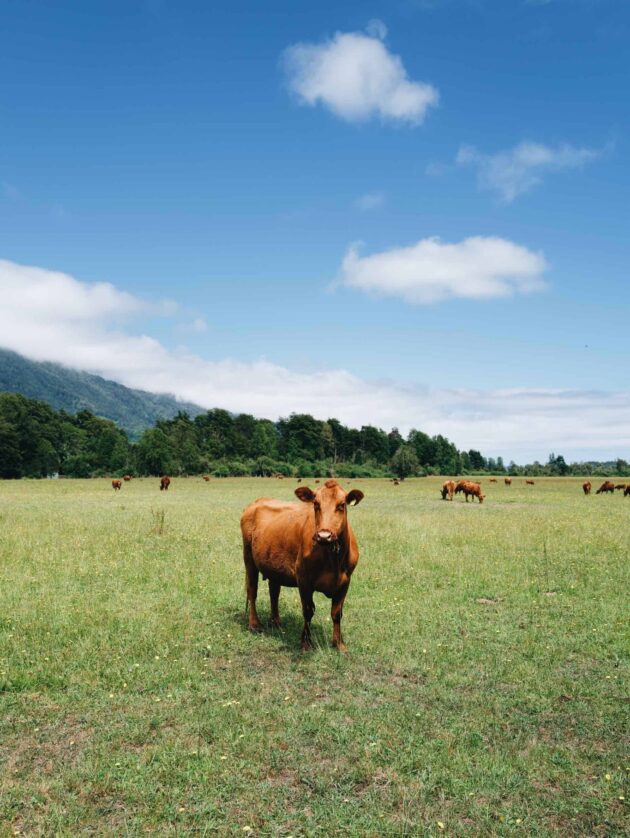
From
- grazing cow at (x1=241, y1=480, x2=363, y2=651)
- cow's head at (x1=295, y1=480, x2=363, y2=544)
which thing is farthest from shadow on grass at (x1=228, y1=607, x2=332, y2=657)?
cow's head at (x1=295, y1=480, x2=363, y2=544)

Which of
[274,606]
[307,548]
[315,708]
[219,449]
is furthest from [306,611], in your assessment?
[219,449]

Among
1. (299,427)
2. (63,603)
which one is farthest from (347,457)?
(63,603)

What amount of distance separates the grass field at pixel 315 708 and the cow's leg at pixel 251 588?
376 millimetres

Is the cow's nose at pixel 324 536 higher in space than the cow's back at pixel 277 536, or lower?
higher

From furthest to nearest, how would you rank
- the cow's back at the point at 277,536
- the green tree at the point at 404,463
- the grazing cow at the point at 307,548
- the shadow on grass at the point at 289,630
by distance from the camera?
the green tree at the point at 404,463
the cow's back at the point at 277,536
the shadow on grass at the point at 289,630
the grazing cow at the point at 307,548

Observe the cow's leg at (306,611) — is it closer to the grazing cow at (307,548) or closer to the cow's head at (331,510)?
the grazing cow at (307,548)

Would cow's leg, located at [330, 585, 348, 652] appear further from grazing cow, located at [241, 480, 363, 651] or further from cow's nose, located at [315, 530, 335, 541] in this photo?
cow's nose, located at [315, 530, 335, 541]

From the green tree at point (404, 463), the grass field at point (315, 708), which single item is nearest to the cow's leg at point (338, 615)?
the grass field at point (315, 708)

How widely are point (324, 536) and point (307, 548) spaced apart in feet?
4.79

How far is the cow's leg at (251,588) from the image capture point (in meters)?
10.6

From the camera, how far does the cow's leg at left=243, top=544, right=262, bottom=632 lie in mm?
10625

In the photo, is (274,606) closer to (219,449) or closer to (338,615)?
(338,615)

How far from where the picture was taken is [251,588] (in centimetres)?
1091

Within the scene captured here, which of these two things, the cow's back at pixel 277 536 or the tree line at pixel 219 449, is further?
the tree line at pixel 219 449
